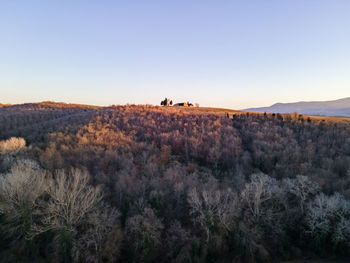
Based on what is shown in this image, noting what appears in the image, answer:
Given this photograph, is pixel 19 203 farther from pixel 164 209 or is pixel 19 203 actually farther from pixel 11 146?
pixel 11 146

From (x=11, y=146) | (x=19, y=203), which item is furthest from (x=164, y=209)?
(x=11, y=146)

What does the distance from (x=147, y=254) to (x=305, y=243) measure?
52.5ft

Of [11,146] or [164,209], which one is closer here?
[164,209]

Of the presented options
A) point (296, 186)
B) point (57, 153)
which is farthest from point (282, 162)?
point (57, 153)

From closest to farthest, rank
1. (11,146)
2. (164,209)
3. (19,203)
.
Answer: (19,203)
(164,209)
(11,146)

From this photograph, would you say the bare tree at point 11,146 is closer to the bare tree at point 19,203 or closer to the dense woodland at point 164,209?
the dense woodland at point 164,209

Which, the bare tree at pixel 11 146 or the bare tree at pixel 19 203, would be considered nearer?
the bare tree at pixel 19 203

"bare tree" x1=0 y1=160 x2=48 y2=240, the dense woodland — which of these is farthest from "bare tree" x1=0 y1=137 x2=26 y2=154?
"bare tree" x1=0 y1=160 x2=48 y2=240

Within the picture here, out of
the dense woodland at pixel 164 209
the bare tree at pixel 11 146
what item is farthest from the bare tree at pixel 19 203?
the bare tree at pixel 11 146

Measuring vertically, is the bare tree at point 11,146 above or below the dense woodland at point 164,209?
above

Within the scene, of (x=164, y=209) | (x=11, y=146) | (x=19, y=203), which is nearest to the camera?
(x=19, y=203)

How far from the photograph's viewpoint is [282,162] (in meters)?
32.8

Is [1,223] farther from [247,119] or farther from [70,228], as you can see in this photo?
[247,119]

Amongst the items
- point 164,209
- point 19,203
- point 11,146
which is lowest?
point 164,209
